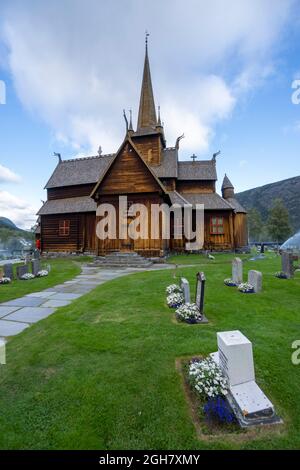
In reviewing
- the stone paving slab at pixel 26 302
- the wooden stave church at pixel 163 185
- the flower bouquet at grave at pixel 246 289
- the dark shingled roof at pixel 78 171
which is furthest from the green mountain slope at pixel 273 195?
the stone paving slab at pixel 26 302

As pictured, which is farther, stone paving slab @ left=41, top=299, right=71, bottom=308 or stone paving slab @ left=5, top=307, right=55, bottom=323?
stone paving slab @ left=41, top=299, right=71, bottom=308

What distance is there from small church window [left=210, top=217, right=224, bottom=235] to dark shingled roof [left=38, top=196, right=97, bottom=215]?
39.0ft

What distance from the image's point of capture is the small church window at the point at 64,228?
25.6 m

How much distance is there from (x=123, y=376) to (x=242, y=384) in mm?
1679

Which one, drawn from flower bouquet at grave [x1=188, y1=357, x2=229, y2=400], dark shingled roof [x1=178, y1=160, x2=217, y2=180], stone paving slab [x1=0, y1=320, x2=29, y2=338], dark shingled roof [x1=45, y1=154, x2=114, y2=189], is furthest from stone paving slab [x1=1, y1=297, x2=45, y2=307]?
dark shingled roof [x1=178, y1=160, x2=217, y2=180]

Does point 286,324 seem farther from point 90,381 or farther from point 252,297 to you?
point 90,381

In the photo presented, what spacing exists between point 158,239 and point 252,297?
10.5 m

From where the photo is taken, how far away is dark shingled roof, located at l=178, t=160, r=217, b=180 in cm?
2620

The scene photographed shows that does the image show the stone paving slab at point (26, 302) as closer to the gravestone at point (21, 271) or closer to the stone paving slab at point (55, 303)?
the stone paving slab at point (55, 303)

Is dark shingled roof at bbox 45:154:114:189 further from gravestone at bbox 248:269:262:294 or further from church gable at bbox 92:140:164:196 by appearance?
gravestone at bbox 248:269:262:294

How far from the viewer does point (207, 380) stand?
3.30 m

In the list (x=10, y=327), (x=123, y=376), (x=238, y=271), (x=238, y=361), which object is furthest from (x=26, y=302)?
(x=238, y=271)

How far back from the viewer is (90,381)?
139 inches
